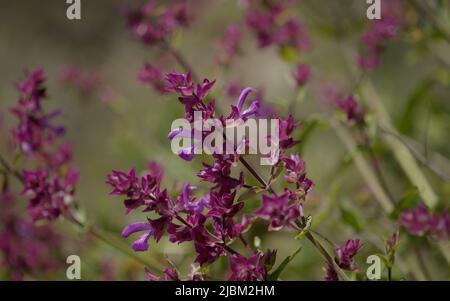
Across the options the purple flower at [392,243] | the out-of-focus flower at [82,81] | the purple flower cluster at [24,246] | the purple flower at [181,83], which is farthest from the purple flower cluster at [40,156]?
the out-of-focus flower at [82,81]

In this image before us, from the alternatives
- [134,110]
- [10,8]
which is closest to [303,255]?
[134,110]

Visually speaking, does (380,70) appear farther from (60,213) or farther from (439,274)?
(60,213)

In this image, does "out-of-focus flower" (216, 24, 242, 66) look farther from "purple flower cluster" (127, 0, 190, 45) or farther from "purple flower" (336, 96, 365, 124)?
"purple flower" (336, 96, 365, 124)

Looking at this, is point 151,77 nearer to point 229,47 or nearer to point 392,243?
point 229,47

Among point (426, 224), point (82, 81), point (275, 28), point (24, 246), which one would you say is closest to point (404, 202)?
point (426, 224)

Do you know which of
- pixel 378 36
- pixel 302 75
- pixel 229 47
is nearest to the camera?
pixel 302 75

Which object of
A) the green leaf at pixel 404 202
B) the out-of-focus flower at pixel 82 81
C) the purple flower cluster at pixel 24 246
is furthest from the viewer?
the out-of-focus flower at pixel 82 81

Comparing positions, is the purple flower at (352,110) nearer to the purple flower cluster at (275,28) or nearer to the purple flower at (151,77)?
the purple flower cluster at (275,28)

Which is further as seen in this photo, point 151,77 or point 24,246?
point 24,246
